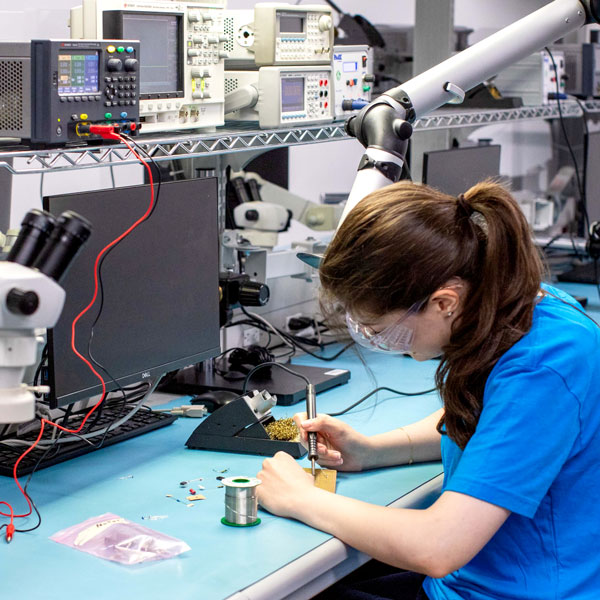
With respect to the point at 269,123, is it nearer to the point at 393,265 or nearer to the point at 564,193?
the point at 393,265

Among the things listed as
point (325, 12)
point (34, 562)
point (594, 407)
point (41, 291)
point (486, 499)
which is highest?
point (325, 12)

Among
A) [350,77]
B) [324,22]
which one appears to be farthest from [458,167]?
[324,22]

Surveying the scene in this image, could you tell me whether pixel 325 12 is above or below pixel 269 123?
above

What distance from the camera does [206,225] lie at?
75.2 inches

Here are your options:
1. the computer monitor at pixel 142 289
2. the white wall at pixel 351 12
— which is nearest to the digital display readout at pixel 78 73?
the computer monitor at pixel 142 289

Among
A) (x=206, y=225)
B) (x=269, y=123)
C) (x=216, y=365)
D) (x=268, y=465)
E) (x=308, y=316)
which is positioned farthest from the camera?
(x=308, y=316)

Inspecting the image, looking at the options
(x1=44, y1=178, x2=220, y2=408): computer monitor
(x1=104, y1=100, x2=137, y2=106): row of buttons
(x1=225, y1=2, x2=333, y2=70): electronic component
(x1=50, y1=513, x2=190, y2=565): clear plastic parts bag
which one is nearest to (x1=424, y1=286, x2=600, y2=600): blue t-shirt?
(x1=50, y1=513, x2=190, y2=565): clear plastic parts bag

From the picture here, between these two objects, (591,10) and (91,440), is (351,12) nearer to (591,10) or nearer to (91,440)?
(591,10)

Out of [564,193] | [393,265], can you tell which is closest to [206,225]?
[393,265]

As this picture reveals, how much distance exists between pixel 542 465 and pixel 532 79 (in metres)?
2.33

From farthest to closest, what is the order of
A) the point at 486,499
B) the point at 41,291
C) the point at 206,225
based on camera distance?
the point at 206,225, the point at 486,499, the point at 41,291

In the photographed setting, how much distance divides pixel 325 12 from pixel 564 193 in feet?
7.01

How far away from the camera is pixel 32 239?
1004 mm

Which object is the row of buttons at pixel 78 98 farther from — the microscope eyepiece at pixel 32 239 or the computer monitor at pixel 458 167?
the computer monitor at pixel 458 167
